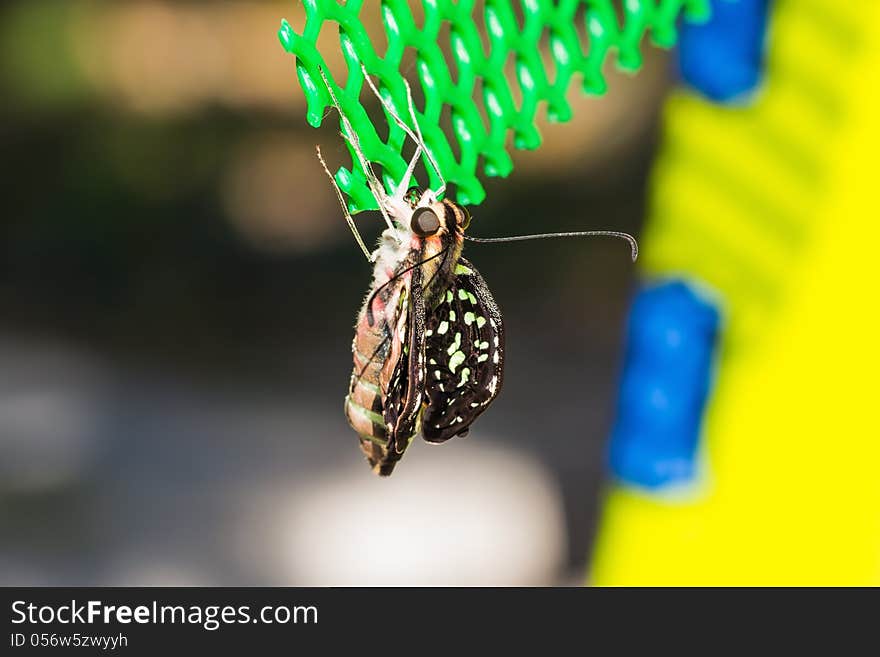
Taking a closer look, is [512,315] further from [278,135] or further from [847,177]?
[847,177]

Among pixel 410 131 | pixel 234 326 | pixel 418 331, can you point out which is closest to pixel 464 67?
pixel 410 131

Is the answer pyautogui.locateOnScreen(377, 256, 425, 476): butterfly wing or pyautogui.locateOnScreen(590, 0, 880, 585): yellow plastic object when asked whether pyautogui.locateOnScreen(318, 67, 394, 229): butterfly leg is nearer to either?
pyautogui.locateOnScreen(377, 256, 425, 476): butterfly wing

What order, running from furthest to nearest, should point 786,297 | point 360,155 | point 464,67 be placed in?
point 786,297
point 464,67
point 360,155

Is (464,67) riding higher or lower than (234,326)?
lower

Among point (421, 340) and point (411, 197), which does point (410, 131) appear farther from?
point (421, 340)

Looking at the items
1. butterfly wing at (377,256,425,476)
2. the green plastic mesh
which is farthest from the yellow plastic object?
butterfly wing at (377,256,425,476)

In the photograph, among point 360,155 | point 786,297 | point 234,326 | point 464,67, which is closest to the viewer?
point 360,155

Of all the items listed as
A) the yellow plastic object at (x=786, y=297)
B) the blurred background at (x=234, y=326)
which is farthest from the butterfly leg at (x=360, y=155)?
the blurred background at (x=234, y=326)
